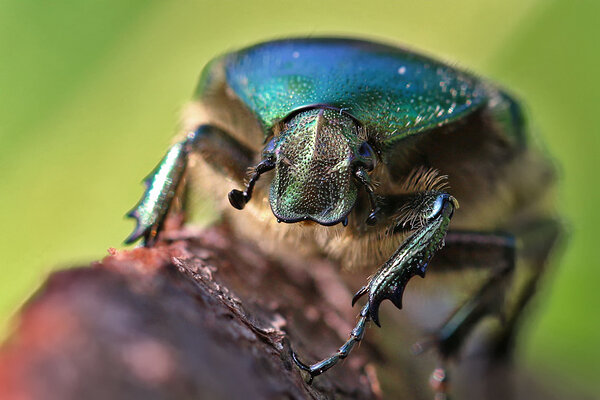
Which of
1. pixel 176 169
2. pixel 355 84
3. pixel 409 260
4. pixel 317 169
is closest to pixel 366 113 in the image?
pixel 355 84

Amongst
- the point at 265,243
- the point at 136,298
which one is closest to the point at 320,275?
the point at 265,243

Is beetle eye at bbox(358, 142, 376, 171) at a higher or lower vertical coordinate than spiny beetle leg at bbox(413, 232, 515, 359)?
higher

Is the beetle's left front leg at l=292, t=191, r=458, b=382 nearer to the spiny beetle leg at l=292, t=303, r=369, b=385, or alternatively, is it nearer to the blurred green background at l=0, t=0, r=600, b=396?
the spiny beetle leg at l=292, t=303, r=369, b=385

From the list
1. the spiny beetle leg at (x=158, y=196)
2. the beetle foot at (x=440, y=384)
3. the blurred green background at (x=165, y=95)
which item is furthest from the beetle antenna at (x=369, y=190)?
the blurred green background at (x=165, y=95)

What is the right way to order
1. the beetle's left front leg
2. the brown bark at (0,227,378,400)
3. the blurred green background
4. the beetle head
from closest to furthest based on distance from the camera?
the brown bark at (0,227,378,400), the beetle's left front leg, the beetle head, the blurred green background

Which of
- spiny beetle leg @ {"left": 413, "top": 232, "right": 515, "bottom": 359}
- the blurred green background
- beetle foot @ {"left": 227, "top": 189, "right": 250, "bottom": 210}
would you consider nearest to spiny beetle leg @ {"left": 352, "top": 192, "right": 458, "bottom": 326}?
spiny beetle leg @ {"left": 413, "top": 232, "right": 515, "bottom": 359}
